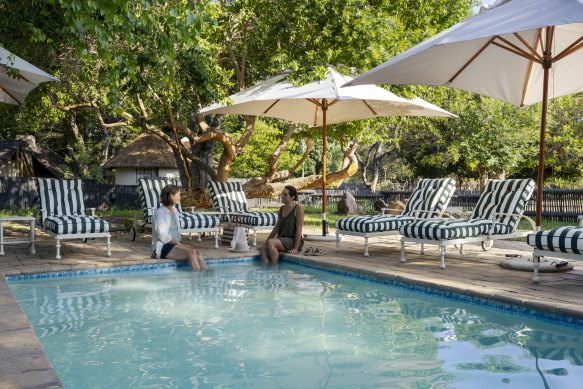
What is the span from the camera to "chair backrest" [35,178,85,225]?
880 centimetres

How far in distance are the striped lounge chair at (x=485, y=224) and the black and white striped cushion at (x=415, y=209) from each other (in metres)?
0.61

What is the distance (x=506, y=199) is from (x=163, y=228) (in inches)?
203

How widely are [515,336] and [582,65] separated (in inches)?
185

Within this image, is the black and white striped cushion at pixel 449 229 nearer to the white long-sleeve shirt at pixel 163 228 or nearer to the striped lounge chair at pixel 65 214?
the white long-sleeve shirt at pixel 163 228

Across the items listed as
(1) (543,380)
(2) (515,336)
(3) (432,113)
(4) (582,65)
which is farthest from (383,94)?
(1) (543,380)

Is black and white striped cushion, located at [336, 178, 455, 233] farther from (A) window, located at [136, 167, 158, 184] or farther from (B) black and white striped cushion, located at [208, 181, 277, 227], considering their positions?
(A) window, located at [136, 167, 158, 184]

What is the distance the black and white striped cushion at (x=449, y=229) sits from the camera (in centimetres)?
667

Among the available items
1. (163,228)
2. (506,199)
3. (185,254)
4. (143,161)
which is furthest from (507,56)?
(143,161)

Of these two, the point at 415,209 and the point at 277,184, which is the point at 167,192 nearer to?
the point at 415,209

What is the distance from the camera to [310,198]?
26312 mm

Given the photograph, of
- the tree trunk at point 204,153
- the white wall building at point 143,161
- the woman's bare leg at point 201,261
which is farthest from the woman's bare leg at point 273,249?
the white wall building at point 143,161

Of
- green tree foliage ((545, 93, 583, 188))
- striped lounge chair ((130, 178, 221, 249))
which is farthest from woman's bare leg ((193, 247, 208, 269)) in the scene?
green tree foliage ((545, 93, 583, 188))

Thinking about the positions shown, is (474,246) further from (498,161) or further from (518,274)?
(498,161)

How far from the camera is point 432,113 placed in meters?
A: 9.66
